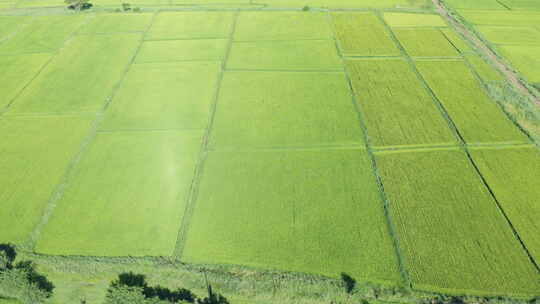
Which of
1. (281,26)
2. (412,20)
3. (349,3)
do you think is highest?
(349,3)

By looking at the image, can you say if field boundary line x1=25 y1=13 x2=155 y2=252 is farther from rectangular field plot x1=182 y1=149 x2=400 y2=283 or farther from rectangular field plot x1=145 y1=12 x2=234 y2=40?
rectangular field plot x1=145 y1=12 x2=234 y2=40

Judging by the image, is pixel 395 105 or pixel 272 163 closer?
pixel 272 163

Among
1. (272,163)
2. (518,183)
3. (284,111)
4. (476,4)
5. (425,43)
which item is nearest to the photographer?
(518,183)

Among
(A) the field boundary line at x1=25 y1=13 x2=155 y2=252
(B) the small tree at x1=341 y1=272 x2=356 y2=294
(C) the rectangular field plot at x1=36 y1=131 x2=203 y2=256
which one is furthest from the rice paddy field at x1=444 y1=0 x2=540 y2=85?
(A) the field boundary line at x1=25 y1=13 x2=155 y2=252

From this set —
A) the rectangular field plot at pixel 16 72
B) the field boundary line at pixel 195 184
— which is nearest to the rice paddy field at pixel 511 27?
the field boundary line at pixel 195 184

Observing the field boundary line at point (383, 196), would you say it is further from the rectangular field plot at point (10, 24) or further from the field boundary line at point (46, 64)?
the rectangular field plot at point (10, 24)

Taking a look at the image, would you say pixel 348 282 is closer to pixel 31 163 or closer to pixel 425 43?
pixel 31 163

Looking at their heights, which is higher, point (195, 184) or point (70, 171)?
point (70, 171)

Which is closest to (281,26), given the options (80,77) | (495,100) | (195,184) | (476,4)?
(80,77)
